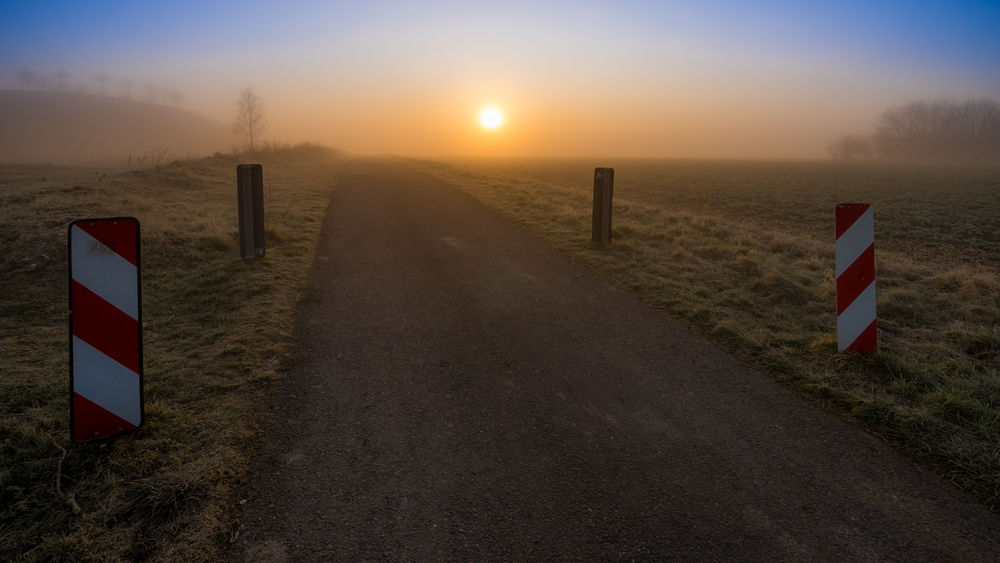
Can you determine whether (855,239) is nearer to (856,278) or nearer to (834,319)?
(856,278)

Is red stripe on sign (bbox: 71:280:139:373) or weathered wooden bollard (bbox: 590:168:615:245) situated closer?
red stripe on sign (bbox: 71:280:139:373)

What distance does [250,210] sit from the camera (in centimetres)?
742

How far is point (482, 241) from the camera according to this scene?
380 inches

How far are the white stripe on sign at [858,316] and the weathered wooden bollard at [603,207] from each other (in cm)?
504

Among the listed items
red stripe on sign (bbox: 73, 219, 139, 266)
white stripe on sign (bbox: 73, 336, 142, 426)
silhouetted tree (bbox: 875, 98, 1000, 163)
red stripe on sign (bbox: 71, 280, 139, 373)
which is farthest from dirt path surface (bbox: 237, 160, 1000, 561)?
silhouetted tree (bbox: 875, 98, 1000, 163)

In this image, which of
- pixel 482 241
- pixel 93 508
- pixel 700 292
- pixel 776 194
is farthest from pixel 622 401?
pixel 776 194

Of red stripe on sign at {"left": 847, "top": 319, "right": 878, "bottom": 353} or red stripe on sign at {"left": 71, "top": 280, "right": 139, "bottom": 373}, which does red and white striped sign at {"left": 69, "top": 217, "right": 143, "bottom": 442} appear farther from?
red stripe on sign at {"left": 847, "top": 319, "right": 878, "bottom": 353}

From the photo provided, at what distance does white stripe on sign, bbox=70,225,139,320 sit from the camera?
2.79m

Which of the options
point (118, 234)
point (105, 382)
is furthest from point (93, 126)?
point (105, 382)

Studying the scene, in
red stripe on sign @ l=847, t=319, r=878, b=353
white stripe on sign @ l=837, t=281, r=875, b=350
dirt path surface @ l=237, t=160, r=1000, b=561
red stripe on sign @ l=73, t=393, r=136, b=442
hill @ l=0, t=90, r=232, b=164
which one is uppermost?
hill @ l=0, t=90, r=232, b=164

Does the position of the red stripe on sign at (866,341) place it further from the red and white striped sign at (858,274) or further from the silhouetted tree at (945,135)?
the silhouetted tree at (945,135)

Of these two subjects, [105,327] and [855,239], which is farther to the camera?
[855,239]

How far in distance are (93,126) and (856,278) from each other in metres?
145

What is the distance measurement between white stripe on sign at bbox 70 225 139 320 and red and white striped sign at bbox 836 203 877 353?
16.9 feet
